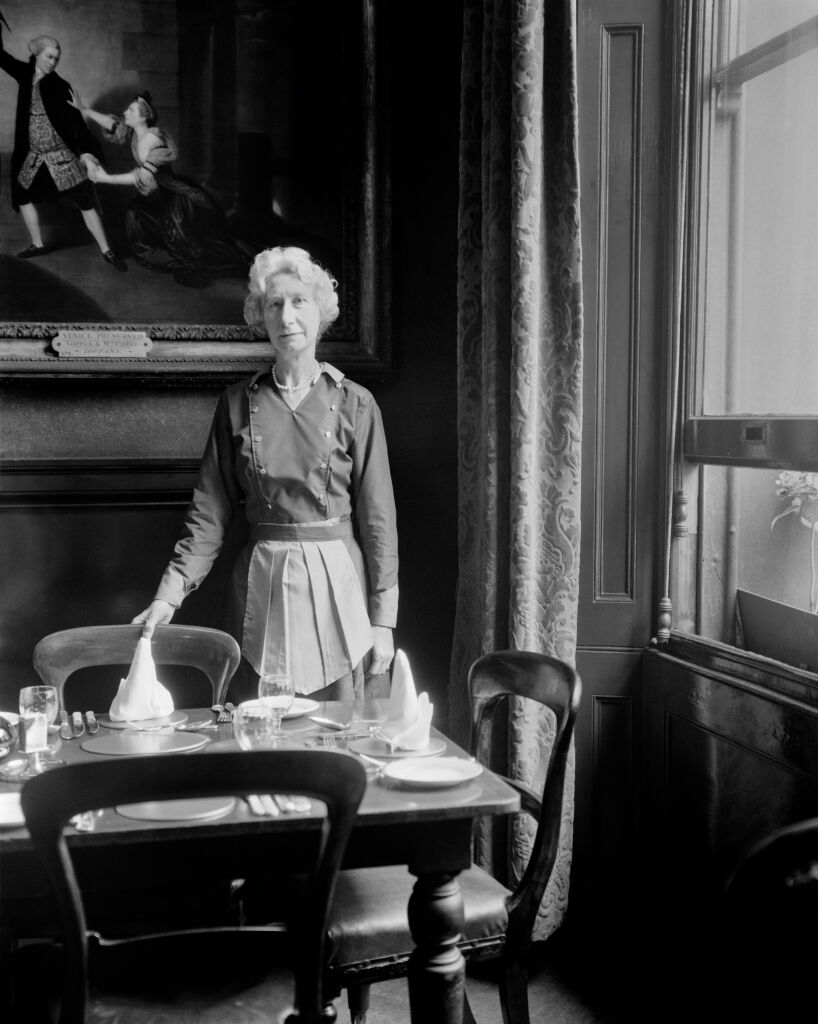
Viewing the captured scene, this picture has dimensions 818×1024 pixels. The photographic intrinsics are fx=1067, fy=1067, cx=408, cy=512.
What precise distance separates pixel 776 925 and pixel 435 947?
0.69 metres

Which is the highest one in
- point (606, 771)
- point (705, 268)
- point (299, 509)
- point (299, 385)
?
point (705, 268)

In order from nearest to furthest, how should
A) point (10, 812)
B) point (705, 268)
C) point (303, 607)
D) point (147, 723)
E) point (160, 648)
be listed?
point (10, 812), point (147, 723), point (160, 648), point (705, 268), point (303, 607)

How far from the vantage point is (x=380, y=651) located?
2.89 m

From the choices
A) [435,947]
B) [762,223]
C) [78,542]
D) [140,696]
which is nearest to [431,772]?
[435,947]

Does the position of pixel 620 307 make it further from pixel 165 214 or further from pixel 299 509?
pixel 165 214

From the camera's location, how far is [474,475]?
2.98 metres

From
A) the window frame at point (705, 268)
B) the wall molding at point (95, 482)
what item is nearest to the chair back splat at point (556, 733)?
the window frame at point (705, 268)

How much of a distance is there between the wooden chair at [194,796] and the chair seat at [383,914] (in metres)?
0.35

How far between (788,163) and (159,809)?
1.91m

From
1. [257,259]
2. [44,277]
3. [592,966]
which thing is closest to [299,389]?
[257,259]

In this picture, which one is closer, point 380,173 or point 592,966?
point 592,966

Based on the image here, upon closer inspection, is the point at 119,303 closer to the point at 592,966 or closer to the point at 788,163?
the point at 788,163

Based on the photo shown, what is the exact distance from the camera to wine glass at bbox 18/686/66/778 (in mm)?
1871

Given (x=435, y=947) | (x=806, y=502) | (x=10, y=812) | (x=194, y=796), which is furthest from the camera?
(x=806, y=502)
